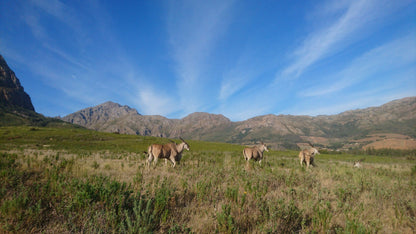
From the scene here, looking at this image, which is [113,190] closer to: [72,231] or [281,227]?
[72,231]

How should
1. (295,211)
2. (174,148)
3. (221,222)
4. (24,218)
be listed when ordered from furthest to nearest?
1. (174,148)
2. (295,211)
3. (221,222)
4. (24,218)

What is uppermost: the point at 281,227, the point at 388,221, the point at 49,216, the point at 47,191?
the point at 47,191

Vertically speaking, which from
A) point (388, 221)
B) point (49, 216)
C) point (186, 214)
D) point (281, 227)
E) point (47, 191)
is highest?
point (47, 191)

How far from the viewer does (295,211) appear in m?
4.57

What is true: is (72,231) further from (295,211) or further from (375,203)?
(375,203)

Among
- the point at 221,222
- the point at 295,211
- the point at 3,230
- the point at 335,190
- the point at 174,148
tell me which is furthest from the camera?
the point at 174,148

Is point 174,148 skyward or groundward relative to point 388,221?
skyward

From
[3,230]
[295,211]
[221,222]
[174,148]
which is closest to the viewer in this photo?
[3,230]

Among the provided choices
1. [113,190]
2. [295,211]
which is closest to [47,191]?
[113,190]

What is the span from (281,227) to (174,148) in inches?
448

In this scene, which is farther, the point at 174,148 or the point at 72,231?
the point at 174,148

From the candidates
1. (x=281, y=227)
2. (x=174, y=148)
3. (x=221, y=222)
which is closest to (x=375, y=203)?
(x=281, y=227)

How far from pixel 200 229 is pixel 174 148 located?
11.1 meters

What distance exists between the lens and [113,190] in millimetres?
4754
